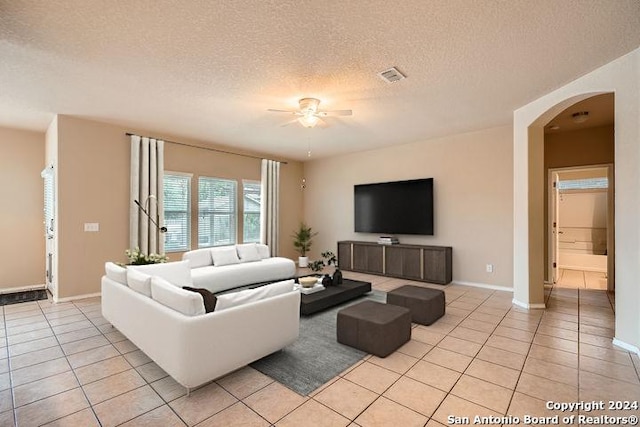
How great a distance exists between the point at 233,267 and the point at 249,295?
276 centimetres

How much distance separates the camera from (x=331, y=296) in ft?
13.1

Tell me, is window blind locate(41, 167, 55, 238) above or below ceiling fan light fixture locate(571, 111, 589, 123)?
below

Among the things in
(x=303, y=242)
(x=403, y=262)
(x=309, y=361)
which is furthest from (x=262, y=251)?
(x=309, y=361)

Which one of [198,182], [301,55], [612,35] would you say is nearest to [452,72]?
[612,35]

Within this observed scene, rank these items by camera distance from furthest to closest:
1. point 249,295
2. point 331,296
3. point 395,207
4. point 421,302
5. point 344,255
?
point 344,255 < point 395,207 < point 331,296 < point 421,302 < point 249,295

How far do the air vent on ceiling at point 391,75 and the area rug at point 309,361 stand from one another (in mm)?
2771

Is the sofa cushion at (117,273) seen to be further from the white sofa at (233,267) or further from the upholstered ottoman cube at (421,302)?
the upholstered ottoman cube at (421,302)

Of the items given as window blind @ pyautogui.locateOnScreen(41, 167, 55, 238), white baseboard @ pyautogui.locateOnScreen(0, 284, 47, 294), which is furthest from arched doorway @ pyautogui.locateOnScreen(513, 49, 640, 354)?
white baseboard @ pyautogui.locateOnScreen(0, 284, 47, 294)

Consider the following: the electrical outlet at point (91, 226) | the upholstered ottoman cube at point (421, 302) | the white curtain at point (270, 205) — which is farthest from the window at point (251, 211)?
the upholstered ottoman cube at point (421, 302)

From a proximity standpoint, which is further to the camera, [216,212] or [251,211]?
[251,211]

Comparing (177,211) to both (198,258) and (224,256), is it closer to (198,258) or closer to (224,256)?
(198,258)

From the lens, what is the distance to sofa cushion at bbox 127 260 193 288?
3482 mm

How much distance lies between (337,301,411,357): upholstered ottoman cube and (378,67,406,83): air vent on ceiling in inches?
95.6

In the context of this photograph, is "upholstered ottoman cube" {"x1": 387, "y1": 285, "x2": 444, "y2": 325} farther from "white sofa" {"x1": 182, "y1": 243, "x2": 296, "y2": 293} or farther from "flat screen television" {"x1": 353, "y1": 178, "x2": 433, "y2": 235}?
"white sofa" {"x1": 182, "y1": 243, "x2": 296, "y2": 293}
